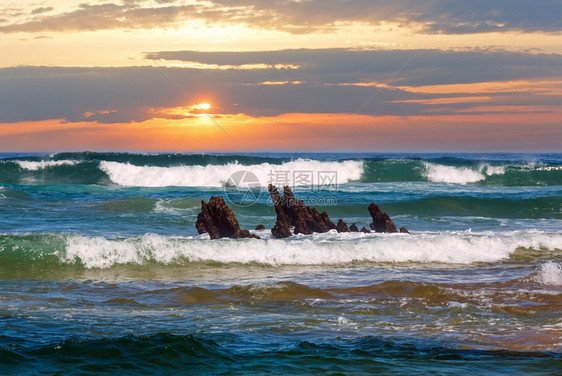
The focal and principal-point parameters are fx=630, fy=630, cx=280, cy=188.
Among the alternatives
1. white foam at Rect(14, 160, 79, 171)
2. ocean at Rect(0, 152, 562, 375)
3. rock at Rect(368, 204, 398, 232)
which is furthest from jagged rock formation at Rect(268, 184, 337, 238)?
white foam at Rect(14, 160, 79, 171)

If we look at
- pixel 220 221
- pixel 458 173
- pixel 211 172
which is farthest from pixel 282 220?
pixel 458 173

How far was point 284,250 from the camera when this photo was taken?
13.5 m

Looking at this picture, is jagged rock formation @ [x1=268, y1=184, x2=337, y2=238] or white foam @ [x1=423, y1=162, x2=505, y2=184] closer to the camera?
jagged rock formation @ [x1=268, y1=184, x2=337, y2=238]

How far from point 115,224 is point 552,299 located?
1379 cm

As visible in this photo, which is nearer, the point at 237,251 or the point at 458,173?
the point at 237,251

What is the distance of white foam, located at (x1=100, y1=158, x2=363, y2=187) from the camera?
40.9 meters

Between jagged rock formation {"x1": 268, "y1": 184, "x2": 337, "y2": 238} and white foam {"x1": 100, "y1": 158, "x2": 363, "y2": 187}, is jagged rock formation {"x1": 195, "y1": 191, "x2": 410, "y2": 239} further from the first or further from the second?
white foam {"x1": 100, "y1": 158, "x2": 363, "y2": 187}

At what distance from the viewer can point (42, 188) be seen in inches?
1270

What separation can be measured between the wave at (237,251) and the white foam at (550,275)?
2309mm

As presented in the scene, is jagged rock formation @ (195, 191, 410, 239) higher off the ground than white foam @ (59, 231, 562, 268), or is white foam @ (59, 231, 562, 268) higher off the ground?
jagged rock formation @ (195, 191, 410, 239)

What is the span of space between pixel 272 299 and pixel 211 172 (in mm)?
33117

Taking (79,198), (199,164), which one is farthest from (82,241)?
(199,164)

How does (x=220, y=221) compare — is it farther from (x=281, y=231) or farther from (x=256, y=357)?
(x=256, y=357)

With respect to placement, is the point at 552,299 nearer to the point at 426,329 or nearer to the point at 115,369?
the point at 426,329
